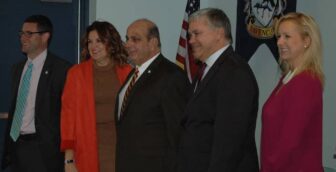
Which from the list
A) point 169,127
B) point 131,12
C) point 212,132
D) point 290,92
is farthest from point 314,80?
point 131,12

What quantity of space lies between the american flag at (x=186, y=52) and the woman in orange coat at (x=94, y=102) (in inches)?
48.1

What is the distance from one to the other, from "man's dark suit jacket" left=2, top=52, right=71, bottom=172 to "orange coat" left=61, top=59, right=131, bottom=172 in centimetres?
23

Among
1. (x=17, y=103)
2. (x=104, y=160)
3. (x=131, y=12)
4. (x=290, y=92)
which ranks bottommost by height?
(x=104, y=160)

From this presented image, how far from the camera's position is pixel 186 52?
4.32 m

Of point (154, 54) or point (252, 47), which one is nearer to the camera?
point (154, 54)

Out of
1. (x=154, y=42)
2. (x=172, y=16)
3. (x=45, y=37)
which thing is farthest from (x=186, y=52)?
(x=154, y=42)

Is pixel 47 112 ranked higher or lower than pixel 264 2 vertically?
lower

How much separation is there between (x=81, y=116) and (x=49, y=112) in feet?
1.36

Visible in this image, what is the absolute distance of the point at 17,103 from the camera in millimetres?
3396

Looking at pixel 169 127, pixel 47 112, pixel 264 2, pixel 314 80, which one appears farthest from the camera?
pixel 264 2

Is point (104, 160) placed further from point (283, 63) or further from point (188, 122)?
point (283, 63)

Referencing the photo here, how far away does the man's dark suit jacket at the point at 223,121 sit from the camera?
6.95ft

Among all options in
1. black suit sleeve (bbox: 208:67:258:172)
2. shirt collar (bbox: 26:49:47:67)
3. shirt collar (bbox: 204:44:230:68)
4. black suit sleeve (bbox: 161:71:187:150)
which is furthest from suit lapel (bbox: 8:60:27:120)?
black suit sleeve (bbox: 208:67:258:172)

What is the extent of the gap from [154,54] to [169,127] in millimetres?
398
